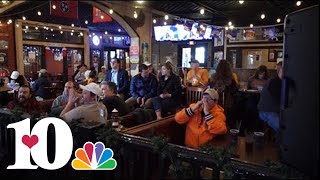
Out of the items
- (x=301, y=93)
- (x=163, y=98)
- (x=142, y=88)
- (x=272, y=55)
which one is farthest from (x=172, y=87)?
(x=272, y=55)

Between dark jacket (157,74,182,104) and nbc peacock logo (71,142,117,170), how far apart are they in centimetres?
256

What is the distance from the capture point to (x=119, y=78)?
197 inches

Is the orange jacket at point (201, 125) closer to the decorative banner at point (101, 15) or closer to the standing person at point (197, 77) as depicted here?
the decorative banner at point (101, 15)

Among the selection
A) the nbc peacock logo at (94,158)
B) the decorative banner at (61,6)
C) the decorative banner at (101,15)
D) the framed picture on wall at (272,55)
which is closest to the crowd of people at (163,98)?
the nbc peacock logo at (94,158)

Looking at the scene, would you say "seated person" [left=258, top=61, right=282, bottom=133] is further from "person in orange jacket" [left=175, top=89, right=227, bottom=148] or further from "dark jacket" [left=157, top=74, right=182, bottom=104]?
"dark jacket" [left=157, top=74, right=182, bottom=104]

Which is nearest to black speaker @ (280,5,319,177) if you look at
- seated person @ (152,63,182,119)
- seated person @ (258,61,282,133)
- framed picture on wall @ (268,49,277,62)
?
seated person @ (258,61,282,133)

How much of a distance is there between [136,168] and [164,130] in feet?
2.50

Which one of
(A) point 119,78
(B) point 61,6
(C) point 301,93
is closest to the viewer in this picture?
(C) point 301,93

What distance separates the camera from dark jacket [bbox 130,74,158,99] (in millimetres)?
4766

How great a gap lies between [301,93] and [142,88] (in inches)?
147

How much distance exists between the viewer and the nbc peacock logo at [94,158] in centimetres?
197

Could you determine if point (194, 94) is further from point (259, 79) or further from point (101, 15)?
point (101, 15)

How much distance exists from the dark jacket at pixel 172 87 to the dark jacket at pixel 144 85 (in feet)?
0.52

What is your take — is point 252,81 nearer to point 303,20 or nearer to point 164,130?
point 164,130
